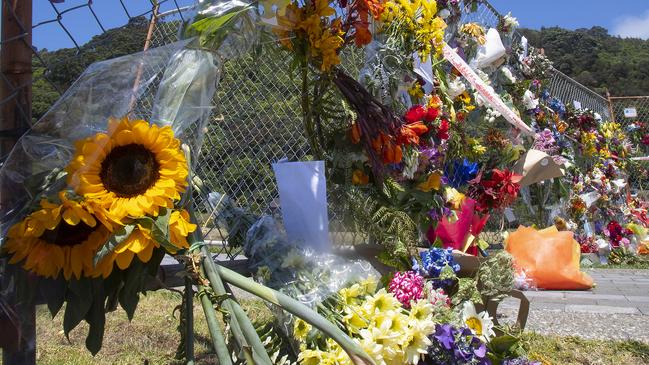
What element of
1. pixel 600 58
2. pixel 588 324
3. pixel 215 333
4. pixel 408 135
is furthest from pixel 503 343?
pixel 600 58

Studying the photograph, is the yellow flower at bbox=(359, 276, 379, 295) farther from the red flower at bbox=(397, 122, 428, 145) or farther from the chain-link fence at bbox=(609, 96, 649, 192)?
the chain-link fence at bbox=(609, 96, 649, 192)

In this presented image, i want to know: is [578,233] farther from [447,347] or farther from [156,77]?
[156,77]

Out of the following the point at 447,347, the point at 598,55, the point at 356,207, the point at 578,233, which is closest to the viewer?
the point at 447,347

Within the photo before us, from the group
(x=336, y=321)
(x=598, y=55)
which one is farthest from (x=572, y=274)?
(x=598, y=55)

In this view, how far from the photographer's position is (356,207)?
2.06 m

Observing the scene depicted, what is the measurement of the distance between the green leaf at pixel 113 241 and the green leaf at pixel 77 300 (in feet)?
0.37

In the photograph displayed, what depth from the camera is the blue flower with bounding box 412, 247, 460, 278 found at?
6.79 ft

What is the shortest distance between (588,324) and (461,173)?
126 centimetres

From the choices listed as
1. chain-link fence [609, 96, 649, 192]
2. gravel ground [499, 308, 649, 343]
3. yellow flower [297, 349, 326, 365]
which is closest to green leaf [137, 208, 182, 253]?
yellow flower [297, 349, 326, 365]

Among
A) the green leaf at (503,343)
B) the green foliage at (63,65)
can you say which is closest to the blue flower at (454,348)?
the green leaf at (503,343)

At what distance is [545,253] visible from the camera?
363 cm

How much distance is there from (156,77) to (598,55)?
98.4 ft

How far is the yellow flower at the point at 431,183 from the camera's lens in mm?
2408

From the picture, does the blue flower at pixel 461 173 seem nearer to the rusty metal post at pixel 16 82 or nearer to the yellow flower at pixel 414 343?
the yellow flower at pixel 414 343
